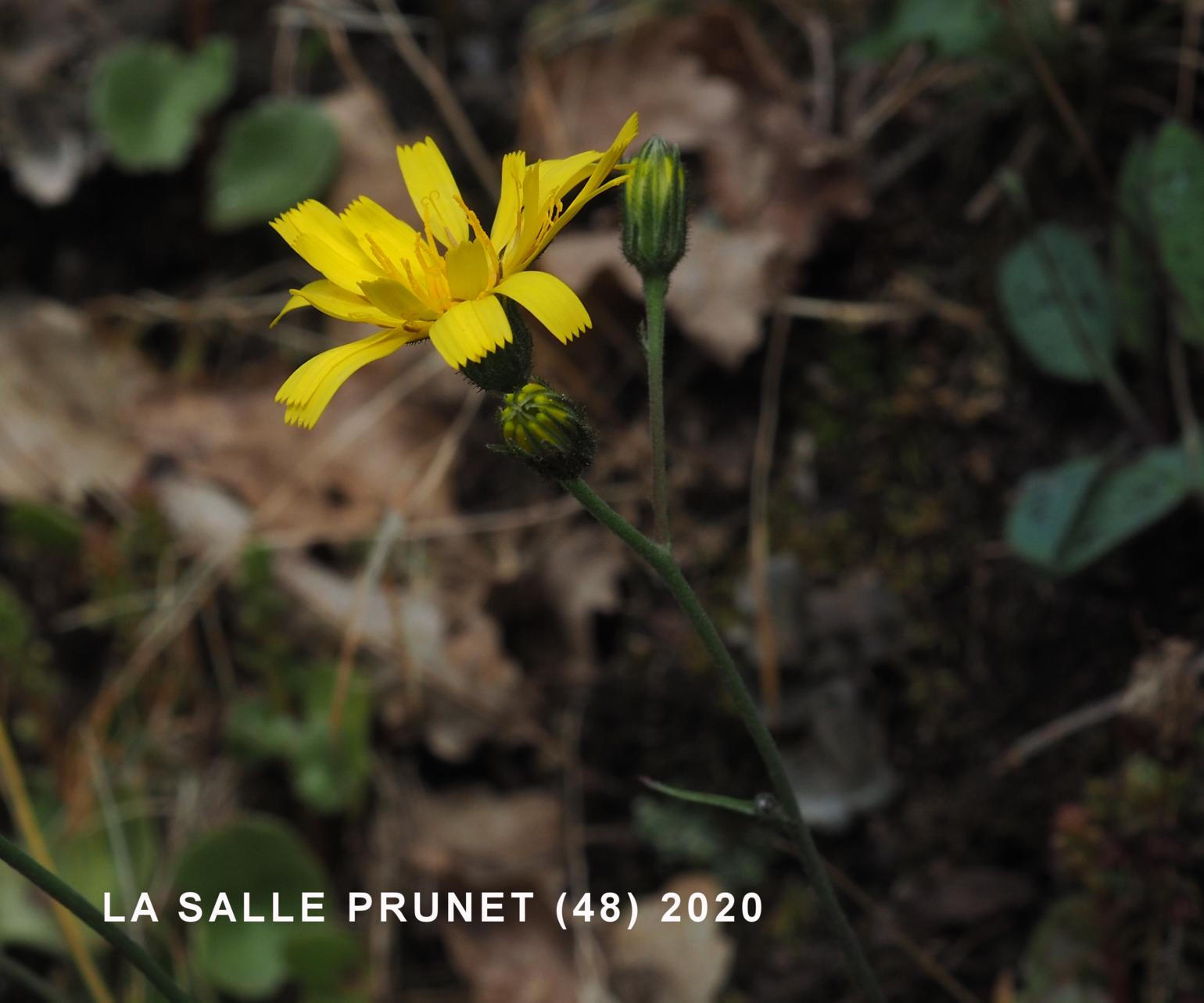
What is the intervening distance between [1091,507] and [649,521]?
3.36 feet

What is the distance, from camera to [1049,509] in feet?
7.70

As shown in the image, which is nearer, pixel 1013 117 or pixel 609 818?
pixel 609 818

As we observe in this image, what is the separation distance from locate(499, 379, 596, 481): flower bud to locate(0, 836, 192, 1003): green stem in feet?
2.23

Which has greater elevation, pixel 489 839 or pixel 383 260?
pixel 383 260

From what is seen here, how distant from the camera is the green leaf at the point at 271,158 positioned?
3416mm

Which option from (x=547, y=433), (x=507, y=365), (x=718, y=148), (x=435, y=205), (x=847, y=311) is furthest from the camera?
(x=718, y=148)

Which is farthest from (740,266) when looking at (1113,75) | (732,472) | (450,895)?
(450,895)

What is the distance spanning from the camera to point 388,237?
5.77 ft

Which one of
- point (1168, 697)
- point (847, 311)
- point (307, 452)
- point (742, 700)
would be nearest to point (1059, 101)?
point (847, 311)

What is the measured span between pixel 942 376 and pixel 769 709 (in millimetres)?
862

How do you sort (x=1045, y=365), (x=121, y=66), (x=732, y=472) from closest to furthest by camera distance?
(x=1045, y=365) → (x=732, y=472) → (x=121, y=66)

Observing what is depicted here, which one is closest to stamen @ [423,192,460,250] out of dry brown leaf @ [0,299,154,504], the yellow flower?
the yellow flower

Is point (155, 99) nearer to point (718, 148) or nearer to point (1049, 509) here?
point (718, 148)

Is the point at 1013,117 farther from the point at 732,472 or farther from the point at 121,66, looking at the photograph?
the point at 121,66
